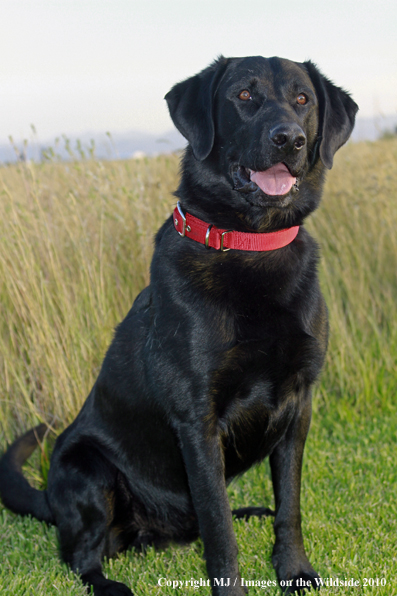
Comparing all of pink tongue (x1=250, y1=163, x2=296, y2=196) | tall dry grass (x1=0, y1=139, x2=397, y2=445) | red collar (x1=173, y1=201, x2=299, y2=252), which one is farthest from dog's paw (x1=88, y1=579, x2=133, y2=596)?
pink tongue (x1=250, y1=163, x2=296, y2=196)

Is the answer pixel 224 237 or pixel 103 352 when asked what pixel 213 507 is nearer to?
pixel 224 237

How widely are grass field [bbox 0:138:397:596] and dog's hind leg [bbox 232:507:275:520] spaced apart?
0.06 meters

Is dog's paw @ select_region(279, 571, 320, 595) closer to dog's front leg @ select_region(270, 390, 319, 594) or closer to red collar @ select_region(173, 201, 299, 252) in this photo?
dog's front leg @ select_region(270, 390, 319, 594)

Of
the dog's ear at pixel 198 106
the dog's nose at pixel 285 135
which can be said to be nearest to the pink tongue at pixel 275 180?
the dog's nose at pixel 285 135

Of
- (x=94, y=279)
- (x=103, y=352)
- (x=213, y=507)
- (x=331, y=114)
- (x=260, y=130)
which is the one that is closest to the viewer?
(x=213, y=507)

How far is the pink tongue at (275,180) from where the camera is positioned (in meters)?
2.14

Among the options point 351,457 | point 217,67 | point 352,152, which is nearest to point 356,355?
point 351,457

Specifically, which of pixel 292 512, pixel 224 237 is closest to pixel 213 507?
pixel 292 512

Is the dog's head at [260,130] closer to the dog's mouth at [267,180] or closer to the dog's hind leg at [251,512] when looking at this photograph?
the dog's mouth at [267,180]

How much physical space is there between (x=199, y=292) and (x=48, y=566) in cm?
139

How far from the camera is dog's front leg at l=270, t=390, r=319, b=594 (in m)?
2.19

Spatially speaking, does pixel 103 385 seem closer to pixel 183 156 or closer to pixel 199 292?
pixel 199 292

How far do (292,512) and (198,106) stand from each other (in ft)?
5.40

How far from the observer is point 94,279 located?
350 centimetres
